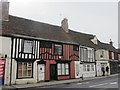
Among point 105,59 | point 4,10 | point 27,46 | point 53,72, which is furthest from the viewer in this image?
point 105,59

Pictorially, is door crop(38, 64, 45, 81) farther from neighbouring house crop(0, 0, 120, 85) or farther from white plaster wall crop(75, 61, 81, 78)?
white plaster wall crop(75, 61, 81, 78)

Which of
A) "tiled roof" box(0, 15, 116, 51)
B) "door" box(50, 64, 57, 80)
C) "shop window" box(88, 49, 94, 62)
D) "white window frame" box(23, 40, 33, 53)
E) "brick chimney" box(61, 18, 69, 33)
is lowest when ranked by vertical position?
"door" box(50, 64, 57, 80)

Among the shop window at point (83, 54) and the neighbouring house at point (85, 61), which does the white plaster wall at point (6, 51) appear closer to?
A: the neighbouring house at point (85, 61)

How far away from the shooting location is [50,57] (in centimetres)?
2144

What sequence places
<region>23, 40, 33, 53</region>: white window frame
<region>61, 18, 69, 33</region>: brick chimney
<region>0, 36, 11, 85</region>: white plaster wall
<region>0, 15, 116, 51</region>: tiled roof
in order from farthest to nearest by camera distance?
<region>61, 18, 69, 33</region>: brick chimney < <region>0, 15, 116, 51</region>: tiled roof < <region>23, 40, 33, 53</region>: white window frame < <region>0, 36, 11, 85</region>: white plaster wall

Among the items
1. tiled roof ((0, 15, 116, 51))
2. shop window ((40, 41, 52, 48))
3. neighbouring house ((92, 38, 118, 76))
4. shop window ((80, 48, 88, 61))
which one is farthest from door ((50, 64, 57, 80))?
neighbouring house ((92, 38, 118, 76))

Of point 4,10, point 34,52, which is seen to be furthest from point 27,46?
point 4,10

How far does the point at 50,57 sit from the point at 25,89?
7447 mm

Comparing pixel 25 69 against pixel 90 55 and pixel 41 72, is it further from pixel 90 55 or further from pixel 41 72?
pixel 90 55

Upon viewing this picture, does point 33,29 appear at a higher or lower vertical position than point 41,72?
higher

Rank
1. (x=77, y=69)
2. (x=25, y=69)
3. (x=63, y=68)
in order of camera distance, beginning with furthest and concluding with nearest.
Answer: (x=77, y=69) → (x=63, y=68) → (x=25, y=69)

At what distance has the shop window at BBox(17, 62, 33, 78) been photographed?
60.2 ft

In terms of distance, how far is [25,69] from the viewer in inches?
742

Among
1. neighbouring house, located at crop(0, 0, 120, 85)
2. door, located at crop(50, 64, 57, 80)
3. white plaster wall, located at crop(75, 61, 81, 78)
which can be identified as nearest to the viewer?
neighbouring house, located at crop(0, 0, 120, 85)
